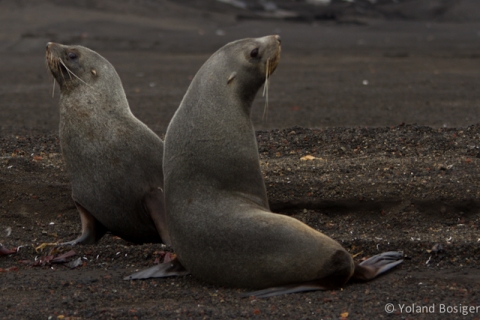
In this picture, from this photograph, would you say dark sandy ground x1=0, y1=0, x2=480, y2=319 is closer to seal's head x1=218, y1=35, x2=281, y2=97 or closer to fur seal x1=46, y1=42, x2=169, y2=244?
fur seal x1=46, y1=42, x2=169, y2=244

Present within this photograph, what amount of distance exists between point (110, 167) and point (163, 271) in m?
1.34

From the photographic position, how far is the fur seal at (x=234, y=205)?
5.02 metres

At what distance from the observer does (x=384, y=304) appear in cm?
473

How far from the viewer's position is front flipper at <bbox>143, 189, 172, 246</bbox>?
247 inches

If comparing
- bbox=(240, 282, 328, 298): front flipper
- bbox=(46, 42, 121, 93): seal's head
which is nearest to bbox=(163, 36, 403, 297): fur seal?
bbox=(240, 282, 328, 298): front flipper

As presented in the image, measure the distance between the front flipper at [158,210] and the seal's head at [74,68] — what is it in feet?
3.35

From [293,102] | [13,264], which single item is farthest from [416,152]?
[293,102]

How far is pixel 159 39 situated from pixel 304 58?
14.0ft

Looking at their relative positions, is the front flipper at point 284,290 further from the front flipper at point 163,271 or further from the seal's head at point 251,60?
the seal's head at point 251,60

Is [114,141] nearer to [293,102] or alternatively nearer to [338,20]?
[293,102]

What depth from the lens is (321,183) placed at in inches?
281

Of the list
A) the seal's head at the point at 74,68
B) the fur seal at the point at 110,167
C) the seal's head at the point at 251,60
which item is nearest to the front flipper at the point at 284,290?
the seal's head at the point at 251,60

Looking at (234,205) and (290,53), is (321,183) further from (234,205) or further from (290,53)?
(290,53)

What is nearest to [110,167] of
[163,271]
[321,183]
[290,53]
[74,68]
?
[74,68]
